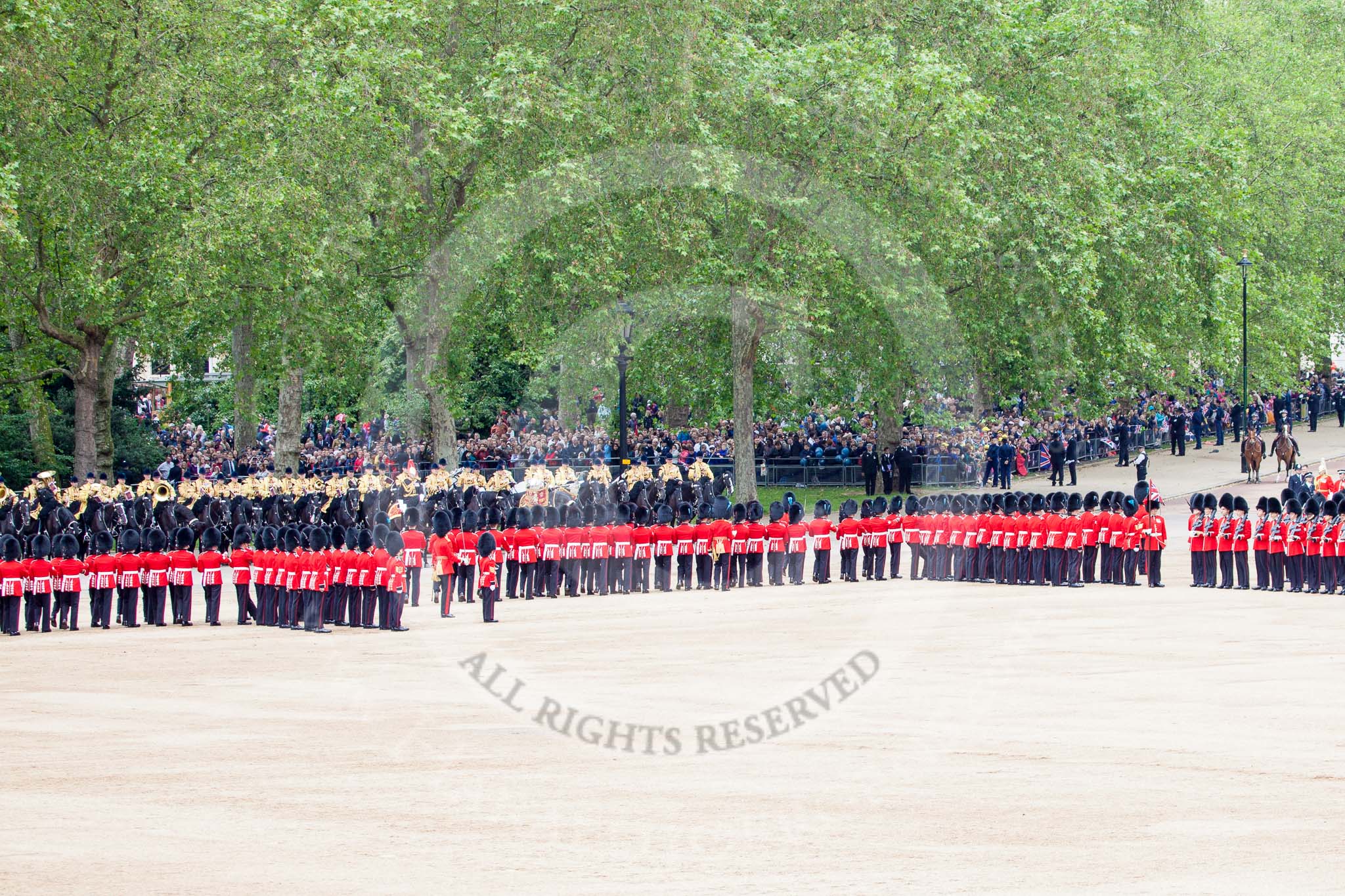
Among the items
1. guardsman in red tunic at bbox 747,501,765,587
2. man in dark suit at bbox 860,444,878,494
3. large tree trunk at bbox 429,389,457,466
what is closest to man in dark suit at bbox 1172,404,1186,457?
man in dark suit at bbox 860,444,878,494

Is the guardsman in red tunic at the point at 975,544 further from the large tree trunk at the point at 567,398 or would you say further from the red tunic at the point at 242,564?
the large tree trunk at the point at 567,398

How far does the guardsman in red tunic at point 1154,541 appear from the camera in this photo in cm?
2441

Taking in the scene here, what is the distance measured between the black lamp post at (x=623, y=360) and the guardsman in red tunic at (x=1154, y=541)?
10.5m

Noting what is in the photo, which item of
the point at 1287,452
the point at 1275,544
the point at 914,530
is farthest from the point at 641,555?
the point at 1287,452

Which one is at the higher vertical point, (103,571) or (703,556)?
(103,571)

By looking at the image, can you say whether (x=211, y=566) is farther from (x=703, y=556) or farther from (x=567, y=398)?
(x=567, y=398)

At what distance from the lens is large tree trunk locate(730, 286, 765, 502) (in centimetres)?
3672

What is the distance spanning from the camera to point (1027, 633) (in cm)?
1955

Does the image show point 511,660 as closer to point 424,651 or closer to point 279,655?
point 424,651

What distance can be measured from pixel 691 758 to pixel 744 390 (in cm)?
2453

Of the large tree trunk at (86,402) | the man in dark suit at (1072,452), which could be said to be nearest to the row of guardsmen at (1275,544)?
the man in dark suit at (1072,452)

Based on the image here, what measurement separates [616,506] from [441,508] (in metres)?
2.65

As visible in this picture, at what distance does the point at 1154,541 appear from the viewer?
2441 centimetres

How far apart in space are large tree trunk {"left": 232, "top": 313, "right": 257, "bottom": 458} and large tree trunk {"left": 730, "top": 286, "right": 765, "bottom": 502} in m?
11.0
